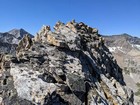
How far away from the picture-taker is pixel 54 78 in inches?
1217

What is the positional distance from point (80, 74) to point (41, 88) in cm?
823

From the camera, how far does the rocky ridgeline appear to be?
26.8 metres

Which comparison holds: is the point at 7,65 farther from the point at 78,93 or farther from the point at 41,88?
the point at 78,93

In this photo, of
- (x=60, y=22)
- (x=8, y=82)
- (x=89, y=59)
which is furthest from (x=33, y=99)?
(x=60, y=22)

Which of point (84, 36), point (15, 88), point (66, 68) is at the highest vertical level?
point (84, 36)

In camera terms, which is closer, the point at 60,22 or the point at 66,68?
the point at 66,68

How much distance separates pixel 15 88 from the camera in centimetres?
2697

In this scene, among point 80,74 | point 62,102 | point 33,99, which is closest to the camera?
point 33,99

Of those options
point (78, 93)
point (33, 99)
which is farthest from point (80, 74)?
point (33, 99)

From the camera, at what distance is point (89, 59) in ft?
141

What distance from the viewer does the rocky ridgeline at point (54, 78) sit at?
26750 mm

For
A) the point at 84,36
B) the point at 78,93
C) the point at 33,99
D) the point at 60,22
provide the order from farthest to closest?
the point at 60,22, the point at 84,36, the point at 78,93, the point at 33,99

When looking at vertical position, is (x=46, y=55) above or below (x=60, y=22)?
below

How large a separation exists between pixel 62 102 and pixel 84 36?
90.7 feet
